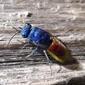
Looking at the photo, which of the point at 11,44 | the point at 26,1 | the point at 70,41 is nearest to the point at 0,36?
the point at 11,44

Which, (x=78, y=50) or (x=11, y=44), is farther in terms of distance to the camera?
(x=78, y=50)

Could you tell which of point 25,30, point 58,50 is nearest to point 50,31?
point 58,50

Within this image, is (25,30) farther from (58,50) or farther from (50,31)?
(58,50)

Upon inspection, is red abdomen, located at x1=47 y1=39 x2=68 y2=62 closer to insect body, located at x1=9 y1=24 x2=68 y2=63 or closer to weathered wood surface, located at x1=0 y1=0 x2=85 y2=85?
insect body, located at x1=9 y1=24 x2=68 y2=63

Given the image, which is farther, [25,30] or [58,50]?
[58,50]

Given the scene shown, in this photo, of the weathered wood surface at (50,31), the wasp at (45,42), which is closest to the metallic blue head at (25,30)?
the wasp at (45,42)

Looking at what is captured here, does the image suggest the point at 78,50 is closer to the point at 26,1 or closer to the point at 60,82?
the point at 60,82

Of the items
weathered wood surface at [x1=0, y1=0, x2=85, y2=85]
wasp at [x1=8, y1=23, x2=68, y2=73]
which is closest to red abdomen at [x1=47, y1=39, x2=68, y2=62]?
wasp at [x1=8, y1=23, x2=68, y2=73]
